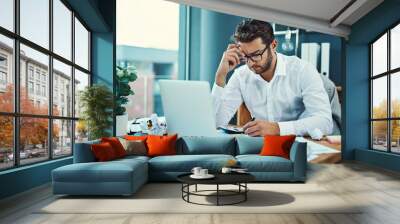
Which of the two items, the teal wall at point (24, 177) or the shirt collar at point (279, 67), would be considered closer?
the teal wall at point (24, 177)

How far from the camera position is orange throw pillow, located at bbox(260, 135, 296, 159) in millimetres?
6566

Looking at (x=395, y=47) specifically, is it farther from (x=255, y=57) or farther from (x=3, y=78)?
(x=3, y=78)

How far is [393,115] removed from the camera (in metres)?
8.39

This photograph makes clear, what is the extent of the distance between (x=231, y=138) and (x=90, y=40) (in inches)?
155

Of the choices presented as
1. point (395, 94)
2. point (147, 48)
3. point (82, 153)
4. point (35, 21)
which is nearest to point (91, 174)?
point (82, 153)

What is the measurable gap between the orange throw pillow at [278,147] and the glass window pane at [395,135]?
278cm

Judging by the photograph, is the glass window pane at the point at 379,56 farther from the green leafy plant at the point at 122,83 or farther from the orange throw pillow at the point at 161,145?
the green leafy plant at the point at 122,83

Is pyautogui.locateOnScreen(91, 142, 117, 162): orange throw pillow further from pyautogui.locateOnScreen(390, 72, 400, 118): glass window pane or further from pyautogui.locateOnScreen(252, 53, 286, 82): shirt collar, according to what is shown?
pyautogui.locateOnScreen(390, 72, 400, 118): glass window pane

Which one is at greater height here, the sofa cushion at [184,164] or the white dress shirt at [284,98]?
the white dress shirt at [284,98]

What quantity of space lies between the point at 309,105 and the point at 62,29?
18.1ft

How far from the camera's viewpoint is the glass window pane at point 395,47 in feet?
27.0

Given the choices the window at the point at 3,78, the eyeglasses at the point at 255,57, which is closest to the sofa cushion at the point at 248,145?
the eyeglasses at the point at 255,57

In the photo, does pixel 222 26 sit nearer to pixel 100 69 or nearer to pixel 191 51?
pixel 191 51

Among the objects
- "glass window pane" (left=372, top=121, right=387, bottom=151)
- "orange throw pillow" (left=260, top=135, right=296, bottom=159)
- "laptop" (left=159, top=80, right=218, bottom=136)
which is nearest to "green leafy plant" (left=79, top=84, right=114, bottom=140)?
"laptop" (left=159, top=80, right=218, bottom=136)
